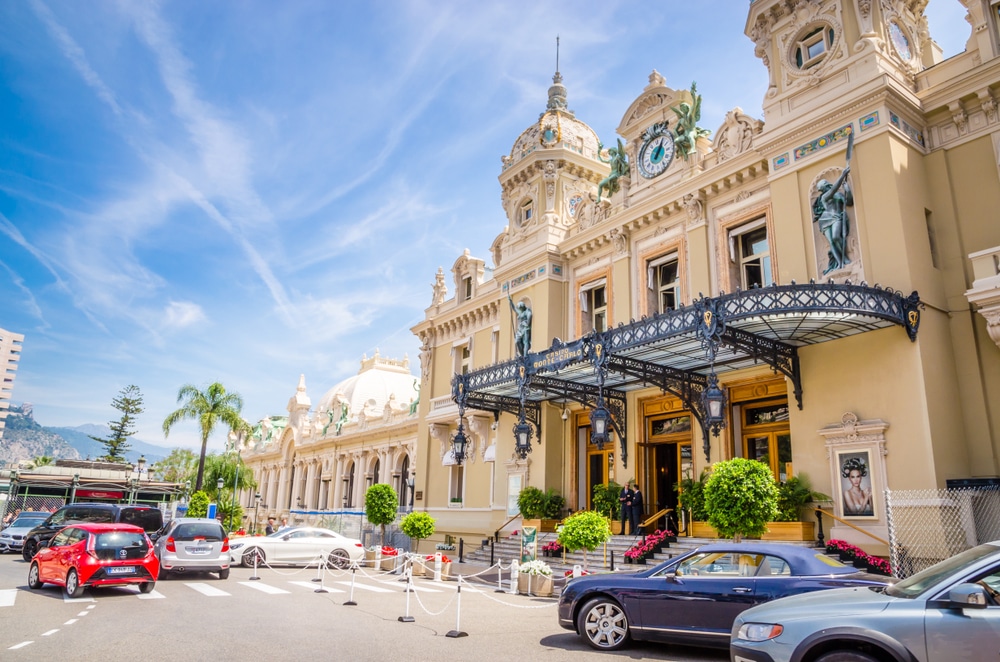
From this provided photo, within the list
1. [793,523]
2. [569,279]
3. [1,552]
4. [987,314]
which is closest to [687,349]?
[793,523]

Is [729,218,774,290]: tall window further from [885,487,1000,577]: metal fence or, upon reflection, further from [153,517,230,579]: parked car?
[153,517,230,579]: parked car

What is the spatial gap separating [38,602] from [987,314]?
19286 millimetres

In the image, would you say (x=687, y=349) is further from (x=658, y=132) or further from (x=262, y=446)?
(x=262, y=446)

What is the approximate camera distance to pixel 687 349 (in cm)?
1783

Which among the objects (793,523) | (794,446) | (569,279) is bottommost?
(793,523)

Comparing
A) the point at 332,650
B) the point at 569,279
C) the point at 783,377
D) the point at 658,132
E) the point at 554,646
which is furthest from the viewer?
the point at 569,279

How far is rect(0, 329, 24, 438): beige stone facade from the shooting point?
167 m

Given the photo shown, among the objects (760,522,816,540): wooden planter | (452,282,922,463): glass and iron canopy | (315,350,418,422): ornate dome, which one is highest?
(315,350,418,422): ornate dome

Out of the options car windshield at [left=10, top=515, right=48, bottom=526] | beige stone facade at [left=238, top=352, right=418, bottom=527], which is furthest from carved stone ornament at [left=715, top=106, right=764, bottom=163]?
car windshield at [left=10, top=515, right=48, bottom=526]

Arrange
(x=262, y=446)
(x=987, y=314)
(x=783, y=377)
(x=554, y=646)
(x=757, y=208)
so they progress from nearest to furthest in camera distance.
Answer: (x=554, y=646) < (x=987, y=314) < (x=783, y=377) < (x=757, y=208) < (x=262, y=446)

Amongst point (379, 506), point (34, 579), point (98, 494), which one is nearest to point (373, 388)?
point (98, 494)

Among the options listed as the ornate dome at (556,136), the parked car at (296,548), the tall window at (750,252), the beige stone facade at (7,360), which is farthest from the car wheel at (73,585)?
the beige stone facade at (7,360)

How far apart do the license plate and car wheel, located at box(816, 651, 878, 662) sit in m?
13.1

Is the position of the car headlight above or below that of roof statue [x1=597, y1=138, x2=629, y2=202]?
below
